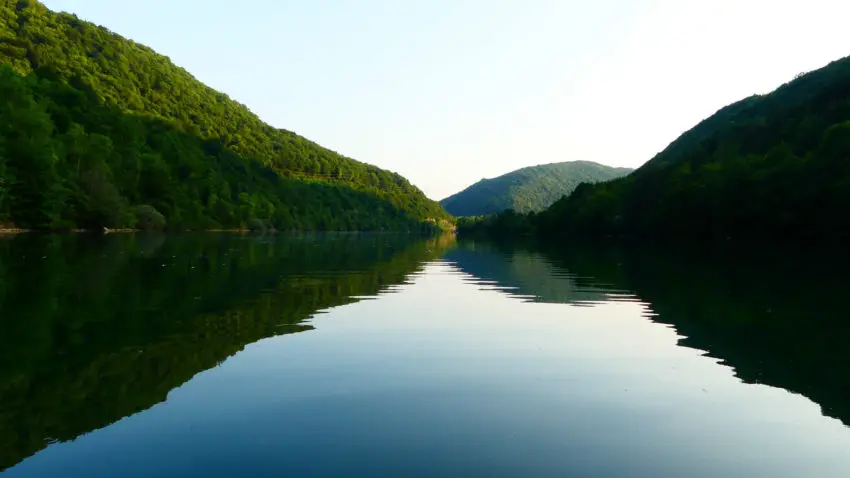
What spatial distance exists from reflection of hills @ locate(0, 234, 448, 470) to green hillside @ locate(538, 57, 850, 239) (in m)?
92.7

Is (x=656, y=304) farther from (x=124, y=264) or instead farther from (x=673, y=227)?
(x=673, y=227)

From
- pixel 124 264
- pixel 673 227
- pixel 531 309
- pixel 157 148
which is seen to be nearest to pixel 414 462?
pixel 531 309

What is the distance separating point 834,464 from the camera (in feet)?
30.0

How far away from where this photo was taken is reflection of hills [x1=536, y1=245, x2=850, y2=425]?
14367 mm

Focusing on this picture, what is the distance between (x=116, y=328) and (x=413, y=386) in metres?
10.1

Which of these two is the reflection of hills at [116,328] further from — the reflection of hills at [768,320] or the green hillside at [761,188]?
the green hillside at [761,188]

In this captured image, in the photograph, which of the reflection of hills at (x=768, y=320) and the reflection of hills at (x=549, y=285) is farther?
the reflection of hills at (x=549, y=285)

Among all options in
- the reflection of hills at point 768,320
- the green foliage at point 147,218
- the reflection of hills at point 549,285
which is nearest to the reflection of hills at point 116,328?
the reflection of hills at point 549,285

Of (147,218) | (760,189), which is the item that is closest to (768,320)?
(760,189)

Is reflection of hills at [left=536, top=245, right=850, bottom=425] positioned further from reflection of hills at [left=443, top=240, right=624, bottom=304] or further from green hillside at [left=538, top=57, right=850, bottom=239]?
green hillside at [left=538, top=57, right=850, bottom=239]

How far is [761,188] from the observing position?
11581cm

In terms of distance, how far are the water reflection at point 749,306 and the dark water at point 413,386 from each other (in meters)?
0.14

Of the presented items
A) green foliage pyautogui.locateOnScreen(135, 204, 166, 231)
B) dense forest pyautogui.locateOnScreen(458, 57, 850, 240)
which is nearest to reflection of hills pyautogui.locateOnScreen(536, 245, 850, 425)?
dense forest pyautogui.locateOnScreen(458, 57, 850, 240)

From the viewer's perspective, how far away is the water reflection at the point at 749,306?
1480 centimetres
